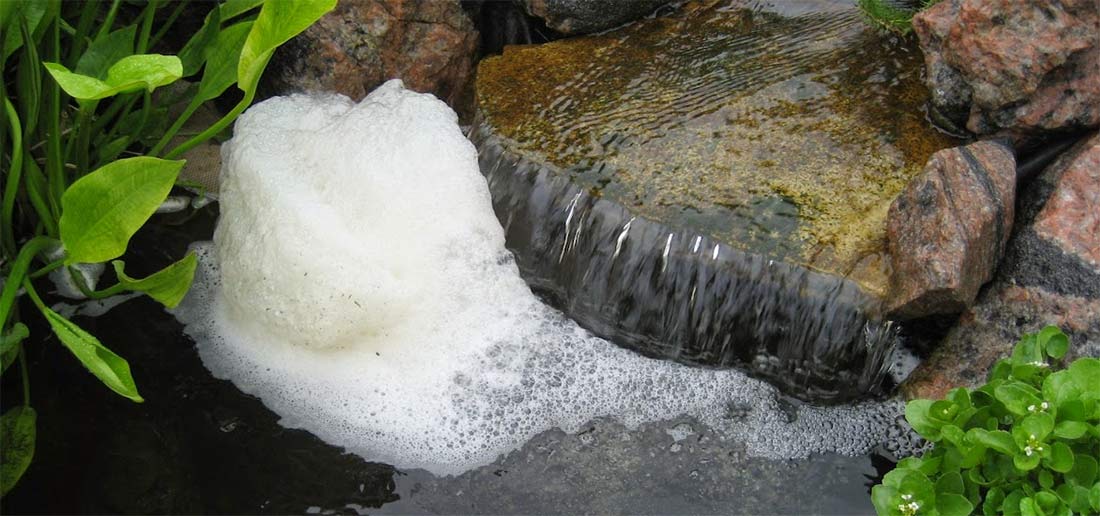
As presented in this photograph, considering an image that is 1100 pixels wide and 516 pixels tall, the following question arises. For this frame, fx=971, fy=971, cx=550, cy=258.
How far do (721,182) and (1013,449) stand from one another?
114 cm

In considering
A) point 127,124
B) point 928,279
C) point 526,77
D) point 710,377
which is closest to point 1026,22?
point 928,279

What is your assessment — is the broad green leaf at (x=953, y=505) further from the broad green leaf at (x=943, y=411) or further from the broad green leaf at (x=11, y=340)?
the broad green leaf at (x=11, y=340)

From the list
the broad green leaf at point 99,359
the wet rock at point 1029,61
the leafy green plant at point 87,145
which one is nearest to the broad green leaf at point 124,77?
the leafy green plant at point 87,145

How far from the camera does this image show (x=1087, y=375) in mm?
1766

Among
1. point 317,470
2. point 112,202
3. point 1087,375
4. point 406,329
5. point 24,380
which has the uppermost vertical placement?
point 112,202

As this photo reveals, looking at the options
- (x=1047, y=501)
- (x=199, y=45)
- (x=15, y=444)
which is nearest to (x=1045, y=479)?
(x=1047, y=501)

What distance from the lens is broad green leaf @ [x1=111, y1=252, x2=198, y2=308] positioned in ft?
7.08

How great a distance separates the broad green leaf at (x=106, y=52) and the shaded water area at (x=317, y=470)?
0.75 metres

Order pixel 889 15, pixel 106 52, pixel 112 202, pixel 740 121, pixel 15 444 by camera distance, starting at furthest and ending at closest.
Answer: pixel 889 15 → pixel 740 121 → pixel 106 52 → pixel 15 444 → pixel 112 202

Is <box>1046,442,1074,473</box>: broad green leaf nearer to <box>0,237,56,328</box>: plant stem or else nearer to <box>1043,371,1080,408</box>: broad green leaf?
<box>1043,371,1080,408</box>: broad green leaf

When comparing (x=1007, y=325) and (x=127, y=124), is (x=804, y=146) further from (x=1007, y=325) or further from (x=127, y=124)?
(x=127, y=124)

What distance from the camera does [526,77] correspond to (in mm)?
3143

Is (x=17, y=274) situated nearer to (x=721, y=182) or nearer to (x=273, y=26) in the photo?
(x=273, y=26)

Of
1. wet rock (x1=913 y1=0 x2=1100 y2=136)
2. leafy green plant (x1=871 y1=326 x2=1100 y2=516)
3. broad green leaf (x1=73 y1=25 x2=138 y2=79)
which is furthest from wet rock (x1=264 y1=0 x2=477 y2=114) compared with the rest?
leafy green plant (x1=871 y1=326 x2=1100 y2=516)
